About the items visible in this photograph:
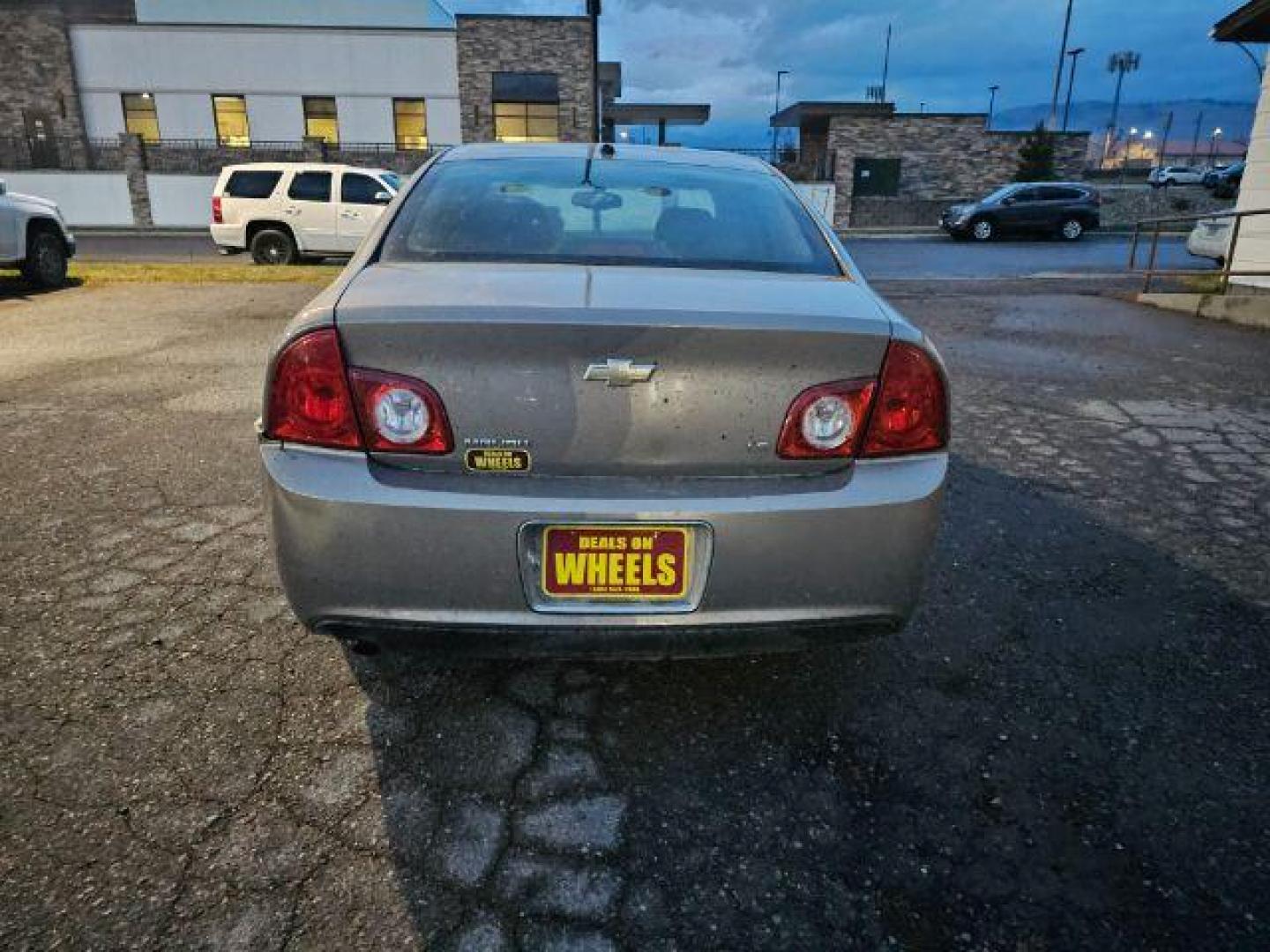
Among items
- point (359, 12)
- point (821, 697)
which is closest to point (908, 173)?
point (359, 12)

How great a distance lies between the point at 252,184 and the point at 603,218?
1528cm

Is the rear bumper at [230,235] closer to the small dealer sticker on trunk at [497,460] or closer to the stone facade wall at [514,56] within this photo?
the small dealer sticker on trunk at [497,460]

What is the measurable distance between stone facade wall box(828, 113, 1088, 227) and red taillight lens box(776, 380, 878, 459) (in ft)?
108

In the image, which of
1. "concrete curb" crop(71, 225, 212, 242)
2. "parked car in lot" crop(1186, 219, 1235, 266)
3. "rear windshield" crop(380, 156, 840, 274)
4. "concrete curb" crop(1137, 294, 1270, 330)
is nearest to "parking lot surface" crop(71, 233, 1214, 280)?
"concrete curb" crop(71, 225, 212, 242)

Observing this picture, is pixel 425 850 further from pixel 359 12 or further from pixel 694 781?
pixel 359 12

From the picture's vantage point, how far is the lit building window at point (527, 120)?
104 feet

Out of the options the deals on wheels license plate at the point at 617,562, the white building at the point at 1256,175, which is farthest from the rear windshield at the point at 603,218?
the white building at the point at 1256,175

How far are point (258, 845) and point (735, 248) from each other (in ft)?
6.79

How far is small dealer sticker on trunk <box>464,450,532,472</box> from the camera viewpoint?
188cm

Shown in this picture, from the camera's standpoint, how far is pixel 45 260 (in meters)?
10.5

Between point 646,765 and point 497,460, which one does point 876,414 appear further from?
point 646,765

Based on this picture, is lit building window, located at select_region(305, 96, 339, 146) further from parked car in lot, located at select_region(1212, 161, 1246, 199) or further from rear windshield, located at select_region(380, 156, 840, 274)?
parked car in lot, located at select_region(1212, 161, 1246, 199)

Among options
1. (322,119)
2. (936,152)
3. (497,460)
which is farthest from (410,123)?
(497,460)

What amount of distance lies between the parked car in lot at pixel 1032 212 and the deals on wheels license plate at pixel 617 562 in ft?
81.5
